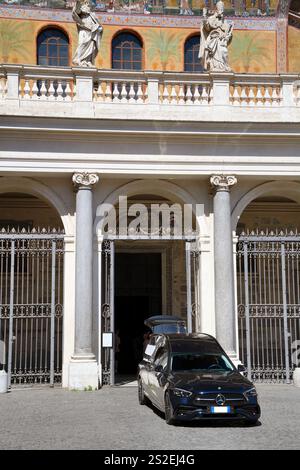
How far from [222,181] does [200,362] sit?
19.4 feet

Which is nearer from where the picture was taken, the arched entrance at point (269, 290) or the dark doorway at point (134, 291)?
the arched entrance at point (269, 290)

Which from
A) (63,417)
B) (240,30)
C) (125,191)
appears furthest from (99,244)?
(240,30)

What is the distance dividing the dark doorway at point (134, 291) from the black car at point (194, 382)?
27.7 ft

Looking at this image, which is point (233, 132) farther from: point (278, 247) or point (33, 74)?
point (33, 74)

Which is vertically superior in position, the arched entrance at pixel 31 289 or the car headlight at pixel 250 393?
the arched entrance at pixel 31 289

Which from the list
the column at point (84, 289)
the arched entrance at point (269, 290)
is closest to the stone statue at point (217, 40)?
the arched entrance at point (269, 290)

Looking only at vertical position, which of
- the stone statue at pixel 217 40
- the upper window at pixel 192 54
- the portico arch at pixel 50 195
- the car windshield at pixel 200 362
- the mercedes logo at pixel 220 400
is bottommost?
the mercedes logo at pixel 220 400

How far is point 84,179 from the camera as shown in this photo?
15203 millimetres

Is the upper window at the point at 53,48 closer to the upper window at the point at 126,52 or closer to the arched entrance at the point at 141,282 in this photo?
the upper window at the point at 126,52

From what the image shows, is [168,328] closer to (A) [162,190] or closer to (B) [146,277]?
(A) [162,190]

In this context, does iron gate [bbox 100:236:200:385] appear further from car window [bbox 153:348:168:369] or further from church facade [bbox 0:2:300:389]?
car window [bbox 153:348:168:369]

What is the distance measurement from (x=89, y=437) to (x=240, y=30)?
15784 millimetres

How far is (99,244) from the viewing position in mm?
15680

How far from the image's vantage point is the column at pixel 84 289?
14.4 meters
